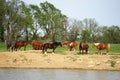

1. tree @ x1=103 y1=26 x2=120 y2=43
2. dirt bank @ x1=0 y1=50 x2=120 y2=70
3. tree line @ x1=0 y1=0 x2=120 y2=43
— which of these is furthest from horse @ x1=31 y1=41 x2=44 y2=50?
tree @ x1=103 y1=26 x2=120 y2=43

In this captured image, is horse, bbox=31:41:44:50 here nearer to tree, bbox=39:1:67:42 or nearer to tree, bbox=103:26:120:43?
tree, bbox=39:1:67:42

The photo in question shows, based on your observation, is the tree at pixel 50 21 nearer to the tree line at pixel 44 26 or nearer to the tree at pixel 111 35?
the tree line at pixel 44 26

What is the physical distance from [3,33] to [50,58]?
1779 inches

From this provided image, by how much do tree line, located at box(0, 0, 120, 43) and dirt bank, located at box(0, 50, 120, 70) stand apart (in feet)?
125

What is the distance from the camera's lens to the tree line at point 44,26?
2992 inches

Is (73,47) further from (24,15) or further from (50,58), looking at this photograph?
(24,15)

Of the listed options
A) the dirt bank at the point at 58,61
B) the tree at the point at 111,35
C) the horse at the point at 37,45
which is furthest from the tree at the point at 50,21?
the dirt bank at the point at 58,61

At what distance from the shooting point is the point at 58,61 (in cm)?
3491

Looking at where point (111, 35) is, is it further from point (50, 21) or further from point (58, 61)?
point (58, 61)

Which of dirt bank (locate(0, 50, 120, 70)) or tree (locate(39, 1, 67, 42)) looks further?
tree (locate(39, 1, 67, 42))

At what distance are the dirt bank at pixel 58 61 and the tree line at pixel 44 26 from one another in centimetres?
3809

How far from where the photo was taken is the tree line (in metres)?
76.0

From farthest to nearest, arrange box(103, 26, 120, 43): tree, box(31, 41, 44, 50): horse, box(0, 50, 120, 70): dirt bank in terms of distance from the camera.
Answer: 1. box(103, 26, 120, 43): tree
2. box(31, 41, 44, 50): horse
3. box(0, 50, 120, 70): dirt bank

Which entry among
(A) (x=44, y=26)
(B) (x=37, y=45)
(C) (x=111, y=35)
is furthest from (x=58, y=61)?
(C) (x=111, y=35)
